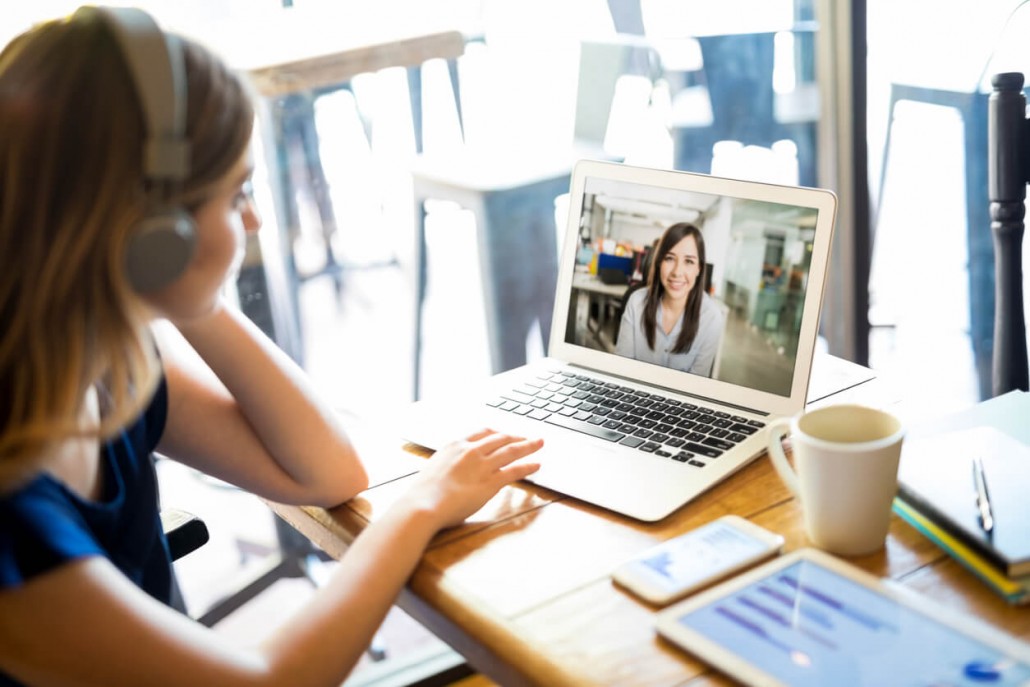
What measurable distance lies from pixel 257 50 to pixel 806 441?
132cm

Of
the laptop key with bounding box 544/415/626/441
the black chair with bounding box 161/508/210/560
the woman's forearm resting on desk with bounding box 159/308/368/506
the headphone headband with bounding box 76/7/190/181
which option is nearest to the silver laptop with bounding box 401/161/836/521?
the laptop key with bounding box 544/415/626/441

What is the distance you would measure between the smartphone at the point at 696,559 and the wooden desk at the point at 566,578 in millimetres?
14

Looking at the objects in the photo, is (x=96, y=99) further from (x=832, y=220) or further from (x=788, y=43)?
(x=788, y=43)

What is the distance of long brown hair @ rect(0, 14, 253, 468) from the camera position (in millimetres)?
726

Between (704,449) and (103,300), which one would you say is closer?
(103,300)

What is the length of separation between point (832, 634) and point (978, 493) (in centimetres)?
20

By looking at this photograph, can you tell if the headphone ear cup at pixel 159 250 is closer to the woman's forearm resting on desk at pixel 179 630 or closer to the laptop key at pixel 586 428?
the woman's forearm resting on desk at pixel 179 630

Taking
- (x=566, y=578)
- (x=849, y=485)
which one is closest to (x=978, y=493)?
(x=849, y=485)

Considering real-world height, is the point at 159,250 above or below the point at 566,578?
above

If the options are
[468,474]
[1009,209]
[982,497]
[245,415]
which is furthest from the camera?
[1009,209]

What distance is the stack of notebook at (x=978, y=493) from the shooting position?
76 centimetres

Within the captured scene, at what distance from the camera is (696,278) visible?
1.11 m

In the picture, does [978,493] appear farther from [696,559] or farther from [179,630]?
[179,630]

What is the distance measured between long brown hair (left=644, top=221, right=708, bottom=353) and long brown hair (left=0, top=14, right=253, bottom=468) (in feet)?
1.67
